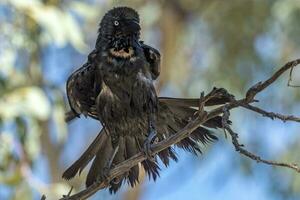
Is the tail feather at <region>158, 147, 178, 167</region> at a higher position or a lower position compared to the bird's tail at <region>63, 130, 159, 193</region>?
lower

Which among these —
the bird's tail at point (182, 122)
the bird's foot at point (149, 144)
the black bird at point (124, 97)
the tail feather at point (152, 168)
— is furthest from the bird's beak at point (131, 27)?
the tail feather at point (152, 168)

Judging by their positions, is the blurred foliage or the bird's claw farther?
the blurred foliage

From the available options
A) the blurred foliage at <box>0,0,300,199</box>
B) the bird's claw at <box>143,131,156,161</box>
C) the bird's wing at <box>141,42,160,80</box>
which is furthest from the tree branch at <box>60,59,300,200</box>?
the blurred foliage at <box>0,0,300,199</box>

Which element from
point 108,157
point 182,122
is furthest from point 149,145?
point 108,157

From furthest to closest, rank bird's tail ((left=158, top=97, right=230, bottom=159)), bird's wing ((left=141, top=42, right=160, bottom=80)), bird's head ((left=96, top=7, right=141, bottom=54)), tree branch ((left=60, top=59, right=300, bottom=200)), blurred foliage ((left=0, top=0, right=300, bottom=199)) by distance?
blurred foliage ((left=0, top=0, right=300, bottom=199)) < bird's wing ((left=141, top=42, right=160, bottom=80)) < bird's head ((left=96, top=7, right=141, bottom=54)) < bird's tail ((left=158, top=97, right=230, bottom=159)) < tree branch ((left=60, top=59, right=300, bottom=200))

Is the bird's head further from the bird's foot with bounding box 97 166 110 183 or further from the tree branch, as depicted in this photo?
the tree branch

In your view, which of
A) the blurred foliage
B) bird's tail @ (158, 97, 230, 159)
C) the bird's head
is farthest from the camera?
the blurred foliage

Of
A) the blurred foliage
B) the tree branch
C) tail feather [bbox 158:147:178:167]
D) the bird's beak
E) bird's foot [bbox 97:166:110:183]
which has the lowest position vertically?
the tree branch

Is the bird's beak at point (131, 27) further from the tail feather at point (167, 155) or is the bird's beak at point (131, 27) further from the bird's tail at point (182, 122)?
the tail feather at point (167, 155)

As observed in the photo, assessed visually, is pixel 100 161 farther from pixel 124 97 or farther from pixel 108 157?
pixel 124 97
